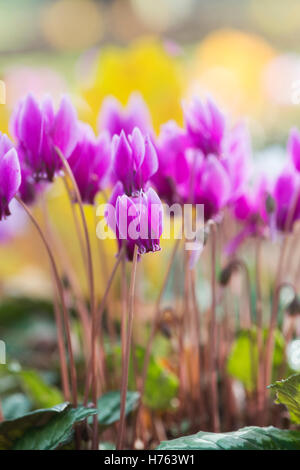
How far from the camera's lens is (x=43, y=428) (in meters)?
0.49

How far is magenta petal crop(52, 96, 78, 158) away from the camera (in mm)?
469

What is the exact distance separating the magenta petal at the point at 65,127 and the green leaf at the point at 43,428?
0.20 meters

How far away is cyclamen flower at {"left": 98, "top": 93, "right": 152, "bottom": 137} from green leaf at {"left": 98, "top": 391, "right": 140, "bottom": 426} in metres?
0.24

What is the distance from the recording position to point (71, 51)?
3508 mm

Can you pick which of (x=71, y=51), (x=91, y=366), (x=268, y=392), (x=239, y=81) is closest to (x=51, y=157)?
(x=91, y=366)

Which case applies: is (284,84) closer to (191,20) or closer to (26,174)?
(26,174)

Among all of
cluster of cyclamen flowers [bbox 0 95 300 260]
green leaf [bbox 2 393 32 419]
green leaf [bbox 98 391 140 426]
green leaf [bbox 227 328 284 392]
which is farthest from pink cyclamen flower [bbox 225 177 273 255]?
green leaf [bbox 2 393 32 419]

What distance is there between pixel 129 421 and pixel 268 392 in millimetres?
157

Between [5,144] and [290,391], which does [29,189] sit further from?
[290,391]

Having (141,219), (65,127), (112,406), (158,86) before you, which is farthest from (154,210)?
(158,86)

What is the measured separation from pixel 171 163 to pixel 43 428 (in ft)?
0.85

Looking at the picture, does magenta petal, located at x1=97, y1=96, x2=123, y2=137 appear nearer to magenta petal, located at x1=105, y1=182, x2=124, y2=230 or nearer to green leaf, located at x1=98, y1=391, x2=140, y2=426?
magenta petal, located at x1=105, y1=182, x2=124, y2=230

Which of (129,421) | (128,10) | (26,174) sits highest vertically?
(128,10)

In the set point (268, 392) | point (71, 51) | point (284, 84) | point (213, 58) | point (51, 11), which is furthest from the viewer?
point (51, 11)
